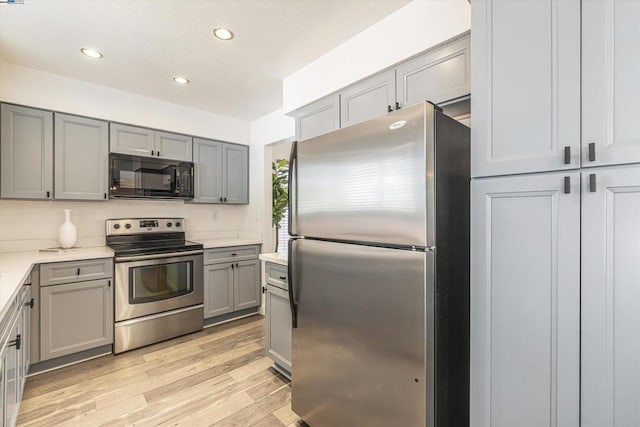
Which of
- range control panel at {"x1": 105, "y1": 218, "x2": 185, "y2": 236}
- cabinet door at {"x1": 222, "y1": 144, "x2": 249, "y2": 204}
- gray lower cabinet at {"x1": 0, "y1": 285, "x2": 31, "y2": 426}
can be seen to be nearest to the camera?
gray lower cabinet at {"x1": 0, "y1": 285, "x2": 31, "y2": 426}

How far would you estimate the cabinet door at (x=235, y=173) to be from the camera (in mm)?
3863

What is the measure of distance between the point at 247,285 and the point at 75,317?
166 centimetres

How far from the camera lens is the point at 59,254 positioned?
2564mm

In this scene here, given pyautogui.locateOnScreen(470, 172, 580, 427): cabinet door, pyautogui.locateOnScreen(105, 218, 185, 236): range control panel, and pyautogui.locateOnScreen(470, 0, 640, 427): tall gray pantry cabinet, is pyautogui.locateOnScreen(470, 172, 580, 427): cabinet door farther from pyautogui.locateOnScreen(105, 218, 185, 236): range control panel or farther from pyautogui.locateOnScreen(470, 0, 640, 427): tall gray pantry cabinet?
pyautogui.locateOnScreen(105, 218, 185, 236): range control panel

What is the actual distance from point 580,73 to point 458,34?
80 cm

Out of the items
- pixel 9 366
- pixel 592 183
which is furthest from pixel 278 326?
pixel 592 183

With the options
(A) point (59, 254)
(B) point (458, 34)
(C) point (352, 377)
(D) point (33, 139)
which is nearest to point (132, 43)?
(D) point (33, 139)

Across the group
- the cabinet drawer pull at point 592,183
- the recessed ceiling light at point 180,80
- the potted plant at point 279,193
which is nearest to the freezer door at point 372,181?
the cabinet drawer pull at point 592,183

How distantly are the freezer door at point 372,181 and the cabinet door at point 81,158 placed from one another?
238 centimetres

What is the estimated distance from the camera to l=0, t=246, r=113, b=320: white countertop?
1.47 meters

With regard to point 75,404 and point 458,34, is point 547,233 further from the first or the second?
point 75,404

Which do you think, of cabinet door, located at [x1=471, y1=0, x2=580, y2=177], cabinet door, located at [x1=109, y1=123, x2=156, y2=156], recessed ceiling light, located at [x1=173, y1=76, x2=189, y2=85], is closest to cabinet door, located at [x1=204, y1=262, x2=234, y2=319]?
cabinet door, located at [x1=109, y1=123, x2=156, y2=156]

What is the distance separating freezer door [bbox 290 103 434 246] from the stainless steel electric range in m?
2.00

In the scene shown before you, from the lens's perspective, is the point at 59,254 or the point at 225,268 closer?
the point at 59,254
